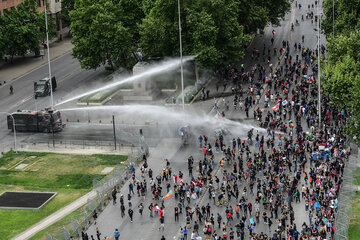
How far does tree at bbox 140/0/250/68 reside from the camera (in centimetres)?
9262

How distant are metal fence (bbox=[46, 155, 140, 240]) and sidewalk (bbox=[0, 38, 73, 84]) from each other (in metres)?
44.2

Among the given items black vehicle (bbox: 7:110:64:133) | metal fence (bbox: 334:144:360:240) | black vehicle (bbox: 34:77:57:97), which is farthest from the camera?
black vehicle (bbox: 34:77:57:97)

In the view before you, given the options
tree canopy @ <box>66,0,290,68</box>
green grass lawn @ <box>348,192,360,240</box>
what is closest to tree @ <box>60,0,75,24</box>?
tree canopy @ <box>66,0,290,68</box>

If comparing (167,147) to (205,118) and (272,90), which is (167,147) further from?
(272,90)

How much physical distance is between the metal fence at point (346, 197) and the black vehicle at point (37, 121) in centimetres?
3597

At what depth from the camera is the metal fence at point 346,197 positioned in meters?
54.9

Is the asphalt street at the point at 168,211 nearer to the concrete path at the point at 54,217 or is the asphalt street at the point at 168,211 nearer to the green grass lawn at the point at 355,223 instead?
the concrete path at the point at 54,217

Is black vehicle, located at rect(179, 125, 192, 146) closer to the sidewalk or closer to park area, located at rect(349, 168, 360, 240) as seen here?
park area, located at rect(349, 168, 360, 240)

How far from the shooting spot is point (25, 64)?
383ft

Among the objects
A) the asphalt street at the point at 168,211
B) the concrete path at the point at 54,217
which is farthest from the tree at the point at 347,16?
the concrete path at the point at 54,217

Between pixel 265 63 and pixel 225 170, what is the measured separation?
44.1 m

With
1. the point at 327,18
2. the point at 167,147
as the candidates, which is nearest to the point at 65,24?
the point at 327,18

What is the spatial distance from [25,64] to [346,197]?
2824 inches

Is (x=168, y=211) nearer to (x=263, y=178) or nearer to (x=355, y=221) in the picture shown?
(x=263, y=178)
